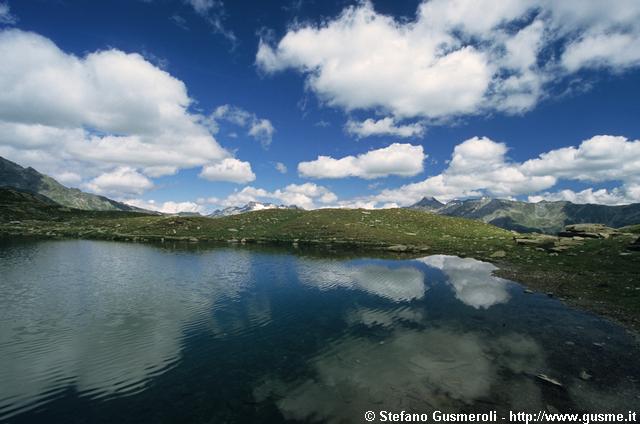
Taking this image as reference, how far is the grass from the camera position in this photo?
4427 cm

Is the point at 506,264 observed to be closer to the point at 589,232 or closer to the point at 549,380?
the point at 589,232

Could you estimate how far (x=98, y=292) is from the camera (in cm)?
4000

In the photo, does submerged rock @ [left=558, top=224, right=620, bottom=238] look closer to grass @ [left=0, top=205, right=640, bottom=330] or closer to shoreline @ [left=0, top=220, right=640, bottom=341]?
grass @ [left=0, top=205, right=640, bottom=330]

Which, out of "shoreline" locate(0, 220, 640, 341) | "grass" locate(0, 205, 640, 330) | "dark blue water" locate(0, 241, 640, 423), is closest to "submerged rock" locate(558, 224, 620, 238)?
"grass" locate(0, 205, 640, 330)

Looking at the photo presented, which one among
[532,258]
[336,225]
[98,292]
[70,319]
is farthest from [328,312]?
[336,225]

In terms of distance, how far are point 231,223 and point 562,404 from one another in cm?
12524

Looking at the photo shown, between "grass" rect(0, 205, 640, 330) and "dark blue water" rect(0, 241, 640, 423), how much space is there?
25.9ft

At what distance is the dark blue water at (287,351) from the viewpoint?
1811cm

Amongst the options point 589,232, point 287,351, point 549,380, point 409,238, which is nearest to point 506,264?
point 409,238

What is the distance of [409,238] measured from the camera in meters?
107

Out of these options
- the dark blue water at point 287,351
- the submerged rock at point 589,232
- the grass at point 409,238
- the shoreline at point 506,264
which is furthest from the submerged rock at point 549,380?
the submerged rock at point 589,232

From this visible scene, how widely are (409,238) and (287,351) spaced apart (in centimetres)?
8763

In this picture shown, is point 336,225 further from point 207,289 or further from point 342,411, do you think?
point 342,411

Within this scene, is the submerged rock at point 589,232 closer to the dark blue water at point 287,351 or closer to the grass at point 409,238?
the grass at point 409,238
